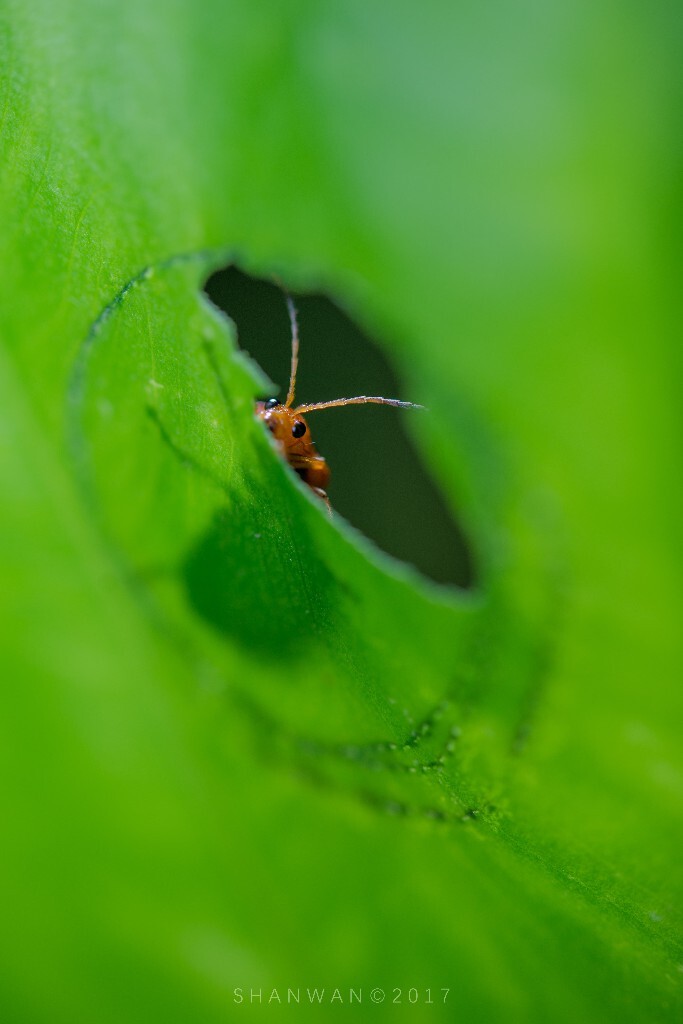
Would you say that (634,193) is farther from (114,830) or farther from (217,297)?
(114,830)

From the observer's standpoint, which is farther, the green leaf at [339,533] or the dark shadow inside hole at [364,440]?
the dark shadow inside hole at [364,440]

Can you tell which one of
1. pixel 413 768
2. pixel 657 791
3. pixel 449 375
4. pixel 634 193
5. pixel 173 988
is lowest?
pixel 173 988

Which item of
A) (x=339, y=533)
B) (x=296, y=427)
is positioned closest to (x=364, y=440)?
(x=296, y=427)

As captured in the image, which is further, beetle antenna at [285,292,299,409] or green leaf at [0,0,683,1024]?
beetle antenna at [285,292,299,409]

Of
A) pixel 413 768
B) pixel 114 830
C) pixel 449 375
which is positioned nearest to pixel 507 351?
pixel 449 375

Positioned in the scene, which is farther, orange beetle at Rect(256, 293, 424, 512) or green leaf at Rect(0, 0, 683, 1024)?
orange beetle at Rect(256, 293, 424, 512)
